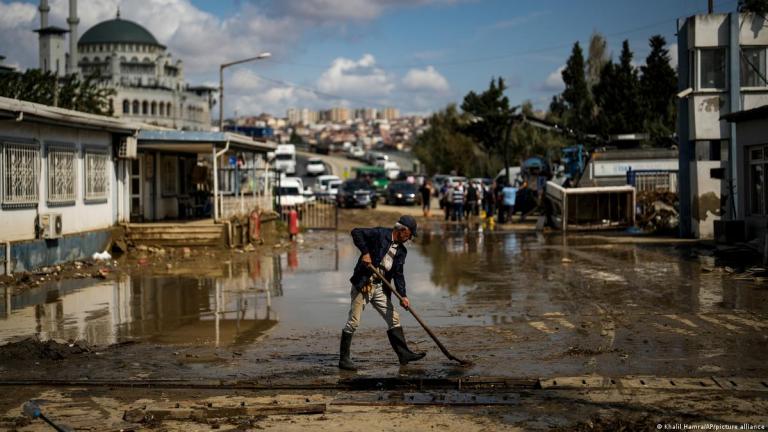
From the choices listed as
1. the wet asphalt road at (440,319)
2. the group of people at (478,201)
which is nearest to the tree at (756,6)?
the wet asphalt road at (440,319)

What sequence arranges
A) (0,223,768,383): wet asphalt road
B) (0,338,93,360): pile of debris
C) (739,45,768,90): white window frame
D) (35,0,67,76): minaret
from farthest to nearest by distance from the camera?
1. (35,0,67,76): minaret
2. (739,45,768,90): white window frame
3. (0,338,93,360): pile of debris
4. (0,223,768,383): wet asphalt road

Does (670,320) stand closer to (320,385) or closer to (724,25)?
(320,385)

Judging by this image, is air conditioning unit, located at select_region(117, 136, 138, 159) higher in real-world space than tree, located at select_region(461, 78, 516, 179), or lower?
lower

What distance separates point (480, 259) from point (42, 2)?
100280 millimetres

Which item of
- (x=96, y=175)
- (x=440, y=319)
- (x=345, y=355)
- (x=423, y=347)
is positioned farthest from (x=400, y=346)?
(x=96, y=175)

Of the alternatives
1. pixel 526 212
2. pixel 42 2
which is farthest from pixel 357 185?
pixel 42 2

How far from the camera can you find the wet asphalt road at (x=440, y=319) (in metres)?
10.0

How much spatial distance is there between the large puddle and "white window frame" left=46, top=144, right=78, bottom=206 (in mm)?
3468

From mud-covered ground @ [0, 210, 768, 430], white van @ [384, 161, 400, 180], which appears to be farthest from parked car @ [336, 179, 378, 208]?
white van @ [384, 161, 400, 180]

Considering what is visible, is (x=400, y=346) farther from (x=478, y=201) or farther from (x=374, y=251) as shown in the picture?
(x=478, y=201)

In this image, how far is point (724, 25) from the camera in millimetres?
26797

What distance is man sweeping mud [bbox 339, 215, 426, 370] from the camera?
9.96 meters

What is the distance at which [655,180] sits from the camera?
35812mm

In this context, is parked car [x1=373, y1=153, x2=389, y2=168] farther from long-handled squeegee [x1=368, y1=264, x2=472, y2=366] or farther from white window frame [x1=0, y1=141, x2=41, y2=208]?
long-handled squeegee [x1=368, y1=264, x2=472, y2=366]
